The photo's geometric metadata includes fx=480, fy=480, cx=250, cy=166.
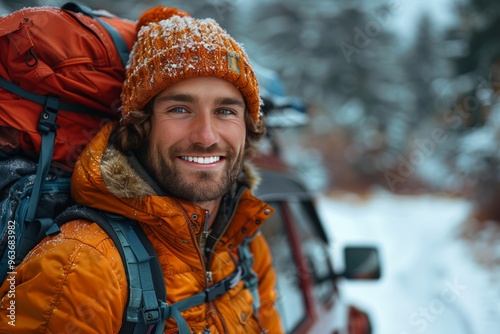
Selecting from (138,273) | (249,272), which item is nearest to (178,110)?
(138,273)

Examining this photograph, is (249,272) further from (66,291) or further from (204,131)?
(66,291)

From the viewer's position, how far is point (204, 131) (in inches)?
76.7

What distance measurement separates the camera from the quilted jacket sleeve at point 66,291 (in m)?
1.50

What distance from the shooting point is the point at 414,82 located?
28969 millimetres

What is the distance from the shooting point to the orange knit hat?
195cm

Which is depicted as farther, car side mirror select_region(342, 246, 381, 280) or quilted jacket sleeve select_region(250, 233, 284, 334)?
car side mirror select_region(342, 246, 381, 280)

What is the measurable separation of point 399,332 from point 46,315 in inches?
198

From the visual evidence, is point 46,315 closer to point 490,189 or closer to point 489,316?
point 489,316

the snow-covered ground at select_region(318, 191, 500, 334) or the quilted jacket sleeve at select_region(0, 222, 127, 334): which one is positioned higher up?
the quilted jacket sleeve at select_region(0, 222, 127, 334)

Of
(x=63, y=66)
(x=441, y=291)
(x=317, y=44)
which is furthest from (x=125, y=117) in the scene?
(x=317, y=44)

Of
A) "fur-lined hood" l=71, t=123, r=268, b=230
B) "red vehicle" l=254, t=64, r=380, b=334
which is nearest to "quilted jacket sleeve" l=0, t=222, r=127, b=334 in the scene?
"fur-lined hood" l=71, t=123, r=268, b=230

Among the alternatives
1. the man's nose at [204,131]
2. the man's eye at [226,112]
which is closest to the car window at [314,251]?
the man's eye at [226,112]

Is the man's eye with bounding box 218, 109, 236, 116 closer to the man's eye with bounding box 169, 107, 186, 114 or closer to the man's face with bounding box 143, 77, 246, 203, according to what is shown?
the man's face with bounding box 143, 77, 246, 203

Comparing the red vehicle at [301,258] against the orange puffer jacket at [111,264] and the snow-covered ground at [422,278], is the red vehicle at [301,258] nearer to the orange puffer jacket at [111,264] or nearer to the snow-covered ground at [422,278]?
the orange puffer jacket at [111,264]
